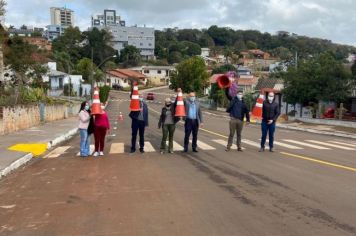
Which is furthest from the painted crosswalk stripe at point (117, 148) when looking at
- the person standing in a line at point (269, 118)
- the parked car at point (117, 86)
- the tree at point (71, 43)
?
the tree at point (71, 43)

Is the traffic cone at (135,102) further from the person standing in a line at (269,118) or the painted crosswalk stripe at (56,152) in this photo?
the person standing in a line at (269,118)

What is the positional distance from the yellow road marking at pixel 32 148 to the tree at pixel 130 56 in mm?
141380

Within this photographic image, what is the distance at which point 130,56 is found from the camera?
16050cm

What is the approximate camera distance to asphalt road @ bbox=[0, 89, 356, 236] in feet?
22.3

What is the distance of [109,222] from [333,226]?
306 cm

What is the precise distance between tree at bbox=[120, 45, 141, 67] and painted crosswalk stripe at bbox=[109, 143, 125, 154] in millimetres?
141545

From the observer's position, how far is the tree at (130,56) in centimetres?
15912

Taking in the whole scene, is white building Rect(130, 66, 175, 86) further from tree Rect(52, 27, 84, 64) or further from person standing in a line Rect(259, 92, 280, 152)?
person standing in a line Rect(259, 92, 280, 152)

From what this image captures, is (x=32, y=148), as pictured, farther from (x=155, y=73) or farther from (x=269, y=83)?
(x=155, y=73)

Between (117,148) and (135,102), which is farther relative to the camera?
(117,148)

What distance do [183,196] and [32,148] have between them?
10.3 m

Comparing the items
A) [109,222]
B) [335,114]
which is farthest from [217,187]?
[335,114]

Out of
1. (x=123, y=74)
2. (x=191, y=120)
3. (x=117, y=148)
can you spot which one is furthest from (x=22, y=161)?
(x=123, y=74)

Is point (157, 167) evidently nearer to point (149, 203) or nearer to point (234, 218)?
point (149, 203)
